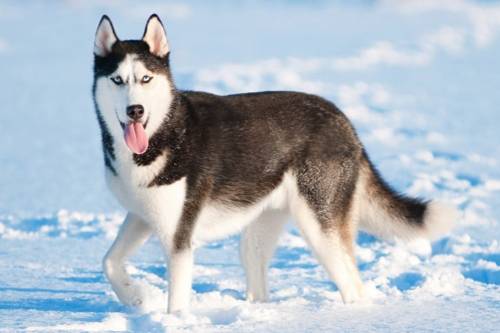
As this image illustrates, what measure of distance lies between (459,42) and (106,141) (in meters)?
13.2

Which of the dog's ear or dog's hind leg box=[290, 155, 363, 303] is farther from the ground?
the dog's ear

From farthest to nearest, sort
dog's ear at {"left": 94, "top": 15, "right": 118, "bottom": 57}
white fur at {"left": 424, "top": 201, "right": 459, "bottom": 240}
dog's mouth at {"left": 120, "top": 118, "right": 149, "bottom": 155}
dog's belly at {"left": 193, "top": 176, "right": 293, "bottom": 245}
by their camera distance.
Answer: white fur at {"left": 424, "top": 201, "right": 459, "bottom": 240} < dog's belly at {"left": 193, "top": 176, "right": 293, "bottom": 245} < dog's ear at {"left": 94, "top": 15, "right": 118, "bottom": 57} < dog's mouth at {"left": 120, "top": 118, "right": 149, "bottom": 155}

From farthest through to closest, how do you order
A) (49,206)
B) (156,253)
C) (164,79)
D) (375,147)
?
(375,147)
(49,206)
(156,253)
(164,79)

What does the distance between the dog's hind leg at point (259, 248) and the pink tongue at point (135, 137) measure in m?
1.03

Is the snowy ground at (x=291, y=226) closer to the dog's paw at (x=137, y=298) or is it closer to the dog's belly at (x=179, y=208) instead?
the dog's paw at (x=137, y=298)

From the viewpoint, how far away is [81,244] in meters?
6.50

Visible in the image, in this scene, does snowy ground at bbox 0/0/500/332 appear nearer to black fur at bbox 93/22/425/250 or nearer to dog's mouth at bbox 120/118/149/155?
black fur at bbox 93/22/425/250

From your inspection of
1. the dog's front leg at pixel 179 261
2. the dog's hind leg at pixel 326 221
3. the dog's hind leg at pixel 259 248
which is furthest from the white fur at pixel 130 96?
the dog's hind leg at pixel 259 248

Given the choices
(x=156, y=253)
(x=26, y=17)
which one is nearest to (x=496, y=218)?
(x=156, y=253)

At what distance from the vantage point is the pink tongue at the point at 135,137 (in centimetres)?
439

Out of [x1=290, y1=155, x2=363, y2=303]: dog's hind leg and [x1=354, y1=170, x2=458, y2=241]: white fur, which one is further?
[x1=354, y1=170, x2=458, y2=241]: white fur

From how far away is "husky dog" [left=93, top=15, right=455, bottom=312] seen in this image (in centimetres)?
445

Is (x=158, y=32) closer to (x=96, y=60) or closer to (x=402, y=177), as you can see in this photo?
(x=96, y=60)

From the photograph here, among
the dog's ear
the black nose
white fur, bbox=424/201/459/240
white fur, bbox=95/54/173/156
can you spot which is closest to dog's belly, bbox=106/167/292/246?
white fur, bbox=95/54/173/156
